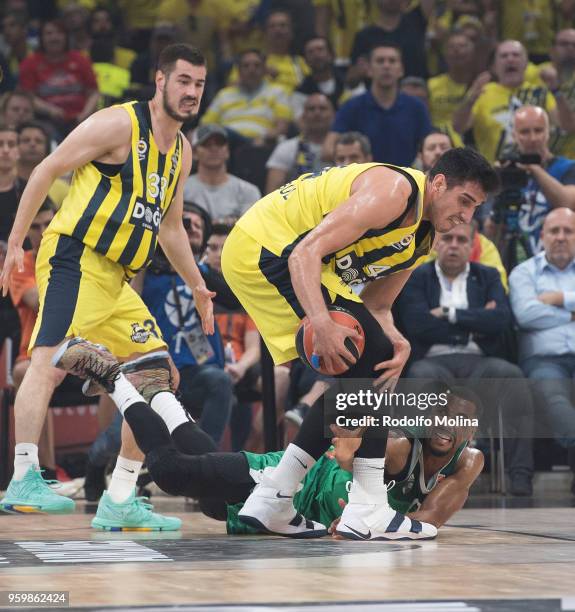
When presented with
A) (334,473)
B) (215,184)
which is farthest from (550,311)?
(334,473)

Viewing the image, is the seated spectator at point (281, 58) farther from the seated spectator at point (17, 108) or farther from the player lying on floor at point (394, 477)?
the player lying on floor at point (394, 477)

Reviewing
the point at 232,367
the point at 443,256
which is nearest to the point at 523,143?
the point at 443,256

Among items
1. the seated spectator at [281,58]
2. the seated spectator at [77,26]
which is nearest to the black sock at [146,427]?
the seated spectator at [281,58]

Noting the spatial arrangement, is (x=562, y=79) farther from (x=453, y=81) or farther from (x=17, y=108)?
(x=17, y=108)

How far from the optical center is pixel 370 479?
426 centimetres

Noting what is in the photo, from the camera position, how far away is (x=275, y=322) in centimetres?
458

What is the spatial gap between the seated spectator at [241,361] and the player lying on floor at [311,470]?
2554 mm

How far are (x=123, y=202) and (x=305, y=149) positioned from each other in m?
4.40

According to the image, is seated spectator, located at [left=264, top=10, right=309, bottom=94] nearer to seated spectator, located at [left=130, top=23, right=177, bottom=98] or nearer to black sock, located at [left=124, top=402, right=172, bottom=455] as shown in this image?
seated spectator, located at [left=130, top=23, right=177, bottom=98]

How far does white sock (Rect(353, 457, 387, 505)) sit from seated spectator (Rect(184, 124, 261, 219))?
171 inches

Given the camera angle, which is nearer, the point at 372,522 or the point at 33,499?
the point at 372,522

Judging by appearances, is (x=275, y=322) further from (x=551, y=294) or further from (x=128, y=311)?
(x=551, y=294)

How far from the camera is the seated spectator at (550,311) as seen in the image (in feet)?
23.3

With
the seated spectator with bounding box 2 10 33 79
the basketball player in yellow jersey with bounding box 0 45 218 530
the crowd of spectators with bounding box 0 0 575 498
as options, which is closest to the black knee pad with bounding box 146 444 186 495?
the basketball player in yellow jersey with bounding box 0 45 218 530
